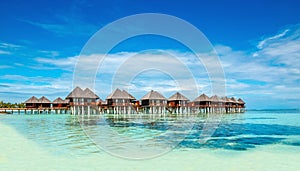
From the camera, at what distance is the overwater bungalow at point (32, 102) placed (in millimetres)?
41719

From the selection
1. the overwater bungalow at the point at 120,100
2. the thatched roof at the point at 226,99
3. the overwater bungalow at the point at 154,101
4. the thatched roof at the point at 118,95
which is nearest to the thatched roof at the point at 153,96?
the overwater bungalow at the point at 154,101

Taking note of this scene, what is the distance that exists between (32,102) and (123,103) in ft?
51.3

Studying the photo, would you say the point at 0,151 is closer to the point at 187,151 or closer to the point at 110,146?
the point at 110,146

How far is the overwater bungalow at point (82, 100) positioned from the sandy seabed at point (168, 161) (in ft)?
95.2

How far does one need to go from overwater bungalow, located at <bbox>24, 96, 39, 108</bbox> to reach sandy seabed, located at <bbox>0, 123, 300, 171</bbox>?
36504mm

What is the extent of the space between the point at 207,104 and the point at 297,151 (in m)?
35.7

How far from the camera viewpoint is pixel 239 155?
24.7 ft

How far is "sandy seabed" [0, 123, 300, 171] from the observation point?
6227 mm

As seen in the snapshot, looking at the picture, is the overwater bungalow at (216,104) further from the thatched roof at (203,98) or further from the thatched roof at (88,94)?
the thatched roof at (88,94)

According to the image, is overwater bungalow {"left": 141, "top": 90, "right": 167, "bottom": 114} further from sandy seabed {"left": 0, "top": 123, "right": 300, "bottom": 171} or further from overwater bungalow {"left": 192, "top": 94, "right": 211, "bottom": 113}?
sandy seabed {"left": 0, "top": 123, "right": 300, "bottom": 171}

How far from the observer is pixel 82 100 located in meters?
37.2

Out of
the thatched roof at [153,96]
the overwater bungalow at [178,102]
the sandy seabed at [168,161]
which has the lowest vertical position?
the sandy seabed at [168,161]

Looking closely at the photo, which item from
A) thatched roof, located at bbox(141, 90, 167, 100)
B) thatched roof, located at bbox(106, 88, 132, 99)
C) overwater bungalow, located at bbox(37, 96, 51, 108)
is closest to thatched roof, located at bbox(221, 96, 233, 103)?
thatched roof, located at bbox(141, 90, 167, 100)

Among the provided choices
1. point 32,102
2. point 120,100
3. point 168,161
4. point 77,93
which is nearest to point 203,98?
point 120,100
